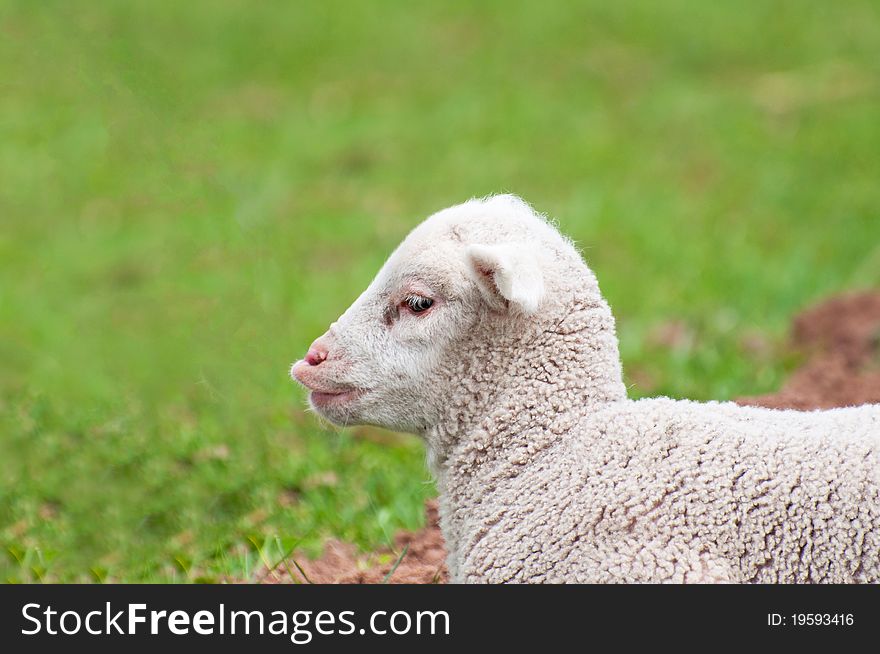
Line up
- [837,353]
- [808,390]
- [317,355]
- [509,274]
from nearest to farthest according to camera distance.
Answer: [509,274] < [317,355] < [808,390] < [837,353]

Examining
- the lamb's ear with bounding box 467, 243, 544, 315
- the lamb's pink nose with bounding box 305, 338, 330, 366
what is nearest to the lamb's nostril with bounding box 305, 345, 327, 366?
the lamb's pink nose with bounding box 305, 338, 330, 366

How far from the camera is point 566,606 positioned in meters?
3.42

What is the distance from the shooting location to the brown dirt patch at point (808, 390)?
177 inches

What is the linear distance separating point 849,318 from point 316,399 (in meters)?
4.28

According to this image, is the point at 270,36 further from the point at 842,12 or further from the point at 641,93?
the point at 842,12

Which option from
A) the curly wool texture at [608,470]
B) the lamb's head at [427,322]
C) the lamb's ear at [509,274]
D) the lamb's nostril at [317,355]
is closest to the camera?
the curly wool texture at [608,470]

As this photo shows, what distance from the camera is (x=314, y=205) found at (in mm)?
10633

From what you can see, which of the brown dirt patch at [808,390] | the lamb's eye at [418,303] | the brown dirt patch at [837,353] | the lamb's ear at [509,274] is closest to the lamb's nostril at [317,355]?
the lamb's eye at [418,303]

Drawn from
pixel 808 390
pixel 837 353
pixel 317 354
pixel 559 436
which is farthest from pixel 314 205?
pixel 559 436

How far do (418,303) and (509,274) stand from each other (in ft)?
1.16

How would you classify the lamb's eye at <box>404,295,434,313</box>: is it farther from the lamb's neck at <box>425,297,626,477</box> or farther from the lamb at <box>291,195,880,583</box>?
the lamb's neck at <box>425,297,626,477</box>

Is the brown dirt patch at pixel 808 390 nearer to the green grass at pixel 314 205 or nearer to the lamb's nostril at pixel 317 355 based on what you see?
the green grass at pixel 314 205

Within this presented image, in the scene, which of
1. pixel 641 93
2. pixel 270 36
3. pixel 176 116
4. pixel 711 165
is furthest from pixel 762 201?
pixel 270 36

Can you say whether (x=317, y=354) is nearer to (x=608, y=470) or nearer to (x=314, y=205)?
(x=608, y=470)
